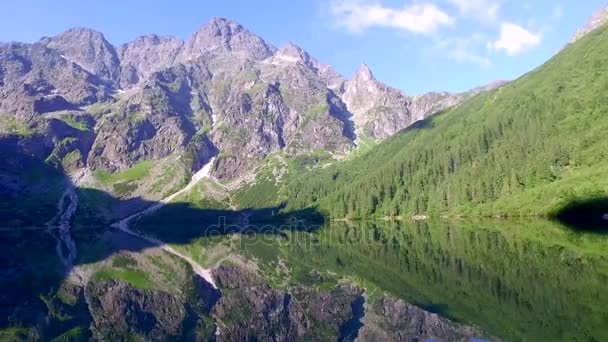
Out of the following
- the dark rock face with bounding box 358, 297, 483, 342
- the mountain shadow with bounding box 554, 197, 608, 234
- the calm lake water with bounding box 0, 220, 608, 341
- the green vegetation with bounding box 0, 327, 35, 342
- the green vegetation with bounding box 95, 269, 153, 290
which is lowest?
A: the green vegetation with bounding box 0, 327, 35, 342

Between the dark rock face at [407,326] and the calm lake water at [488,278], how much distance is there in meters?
1.25

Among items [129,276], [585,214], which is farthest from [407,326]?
[585,214]

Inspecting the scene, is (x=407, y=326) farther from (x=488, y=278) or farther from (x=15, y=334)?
(x=15, y=334)

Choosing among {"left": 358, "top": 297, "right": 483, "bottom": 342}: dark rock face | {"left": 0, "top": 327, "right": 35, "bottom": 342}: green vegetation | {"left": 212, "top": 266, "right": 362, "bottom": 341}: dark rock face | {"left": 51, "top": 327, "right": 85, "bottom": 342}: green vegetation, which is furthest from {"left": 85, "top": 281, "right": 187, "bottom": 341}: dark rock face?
{"left": 358, "top": 297, "right": 483, "bottom": 342}: dark rock face

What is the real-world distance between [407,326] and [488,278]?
17.0 meters

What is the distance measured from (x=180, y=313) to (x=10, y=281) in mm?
44884

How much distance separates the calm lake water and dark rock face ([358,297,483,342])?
125 cm

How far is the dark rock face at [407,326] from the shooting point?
98.6 ft

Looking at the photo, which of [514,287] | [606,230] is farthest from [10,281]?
[606,230]

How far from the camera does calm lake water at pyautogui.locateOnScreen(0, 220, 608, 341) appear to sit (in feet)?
101

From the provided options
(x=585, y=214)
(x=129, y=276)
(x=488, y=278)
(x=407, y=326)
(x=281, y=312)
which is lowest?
(x=129, y=276)

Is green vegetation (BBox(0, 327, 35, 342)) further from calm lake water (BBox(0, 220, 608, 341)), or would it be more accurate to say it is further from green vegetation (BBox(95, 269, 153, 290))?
green vegetation (BBox(95, 269, 153, 290))

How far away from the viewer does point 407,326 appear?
1300 inches

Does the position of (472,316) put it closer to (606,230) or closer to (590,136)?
(606,230)
